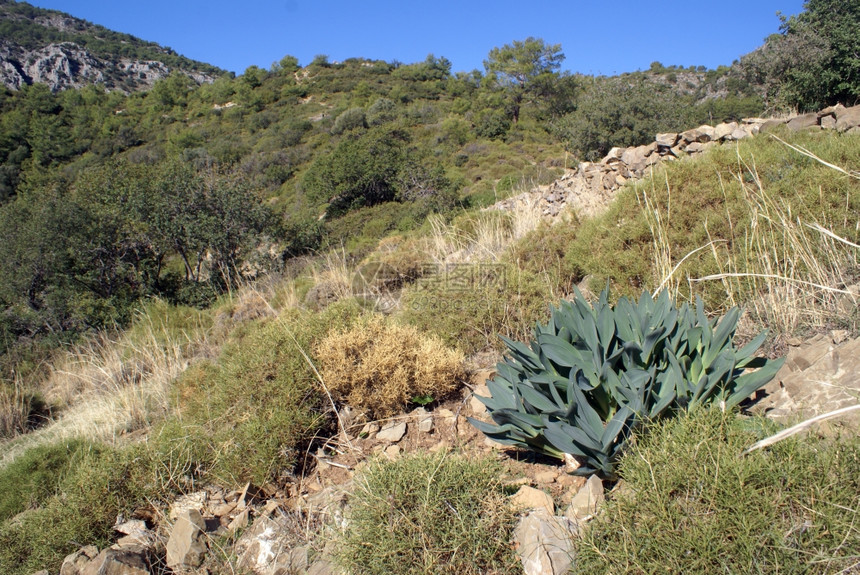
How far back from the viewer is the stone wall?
22.3ft

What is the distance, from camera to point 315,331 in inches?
144

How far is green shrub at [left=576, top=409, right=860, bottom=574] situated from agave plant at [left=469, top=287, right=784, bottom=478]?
167 mm

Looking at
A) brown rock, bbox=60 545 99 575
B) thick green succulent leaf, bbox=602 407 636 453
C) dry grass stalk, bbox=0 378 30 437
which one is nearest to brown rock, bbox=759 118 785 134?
thick green succulent leaf, bbox=602 407 636 453

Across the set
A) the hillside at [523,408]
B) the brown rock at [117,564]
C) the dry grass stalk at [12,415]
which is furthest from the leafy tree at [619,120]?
the brown rock at [117,564]

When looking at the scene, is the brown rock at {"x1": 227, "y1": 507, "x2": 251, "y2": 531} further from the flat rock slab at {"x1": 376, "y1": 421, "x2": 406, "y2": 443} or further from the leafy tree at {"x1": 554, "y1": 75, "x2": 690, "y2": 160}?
the leafy tree at {"x1": 554, "y1": 75, "x2": 690, "y2": 160}

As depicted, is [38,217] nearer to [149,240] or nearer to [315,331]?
[149,240]

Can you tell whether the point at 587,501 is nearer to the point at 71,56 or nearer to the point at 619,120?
the point at 619,120

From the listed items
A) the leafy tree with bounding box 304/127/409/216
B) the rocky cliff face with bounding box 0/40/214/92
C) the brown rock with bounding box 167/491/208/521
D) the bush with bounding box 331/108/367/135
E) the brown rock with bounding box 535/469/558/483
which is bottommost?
the brown rock with bounding box 167/491/208/521

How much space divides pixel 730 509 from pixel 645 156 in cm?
814

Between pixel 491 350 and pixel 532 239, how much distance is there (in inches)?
90.9

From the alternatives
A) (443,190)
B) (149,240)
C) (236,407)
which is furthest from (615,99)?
(236,407)

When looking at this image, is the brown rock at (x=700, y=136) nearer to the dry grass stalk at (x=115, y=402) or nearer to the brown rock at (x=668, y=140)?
the brown rock at (x=668, y=140)

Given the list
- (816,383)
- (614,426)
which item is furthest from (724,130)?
(614,426)

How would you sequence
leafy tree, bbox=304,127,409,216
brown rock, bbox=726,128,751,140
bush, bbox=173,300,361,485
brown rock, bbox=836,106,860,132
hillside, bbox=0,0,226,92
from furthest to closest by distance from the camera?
hillside, bbox=0,0,226,92, leafy tree, bbox=304,127,409,216, brown rock, bbox=726,128,751,140, brown rock, bbox=836,106,860,132, bush, bbox=173,300,361,485
